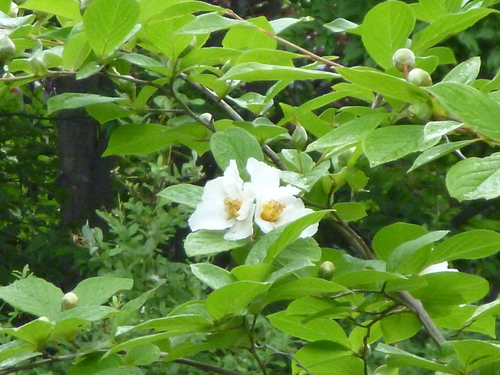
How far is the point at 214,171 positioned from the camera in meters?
3.28

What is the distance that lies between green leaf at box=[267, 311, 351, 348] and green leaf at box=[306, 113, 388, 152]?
243 millimetres

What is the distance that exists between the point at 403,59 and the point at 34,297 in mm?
495

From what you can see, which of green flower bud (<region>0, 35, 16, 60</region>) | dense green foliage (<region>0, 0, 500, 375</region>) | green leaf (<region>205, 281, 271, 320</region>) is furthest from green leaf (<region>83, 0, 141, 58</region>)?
green leaf (<region>205, 281, 271, 320</region>)

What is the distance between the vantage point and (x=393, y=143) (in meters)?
0.67

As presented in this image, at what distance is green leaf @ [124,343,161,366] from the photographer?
2.67 feet

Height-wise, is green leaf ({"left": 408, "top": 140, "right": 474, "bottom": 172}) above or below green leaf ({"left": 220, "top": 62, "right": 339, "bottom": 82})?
below

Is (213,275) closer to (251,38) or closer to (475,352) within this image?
(475,352)

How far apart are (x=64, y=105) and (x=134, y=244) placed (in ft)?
3.99

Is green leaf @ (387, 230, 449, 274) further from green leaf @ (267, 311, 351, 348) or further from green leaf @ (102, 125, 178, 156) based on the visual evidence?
green leaf @ (102, 125, 178, 156)

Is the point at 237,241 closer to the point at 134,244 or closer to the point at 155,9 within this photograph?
the point at 155,9

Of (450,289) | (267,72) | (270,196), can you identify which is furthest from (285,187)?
(450,289)

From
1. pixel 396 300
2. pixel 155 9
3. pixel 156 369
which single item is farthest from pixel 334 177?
pixel 156 369

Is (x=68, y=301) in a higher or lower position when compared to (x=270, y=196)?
lower

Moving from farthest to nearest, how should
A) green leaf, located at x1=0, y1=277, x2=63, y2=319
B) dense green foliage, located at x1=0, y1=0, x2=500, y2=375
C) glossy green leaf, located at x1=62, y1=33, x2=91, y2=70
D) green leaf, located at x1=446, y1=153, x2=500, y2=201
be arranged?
glossy green leaf, located at x1=62, y1=33, x2=91, y2=70 → green leaf, located at x1=0, y1=277, x2=63, y2=319 → dense green foliage, located at x1=0, y1=0, x2=500, y2=375 → green leaf, located at x1=446, y1=153, x2=500, y2=201
